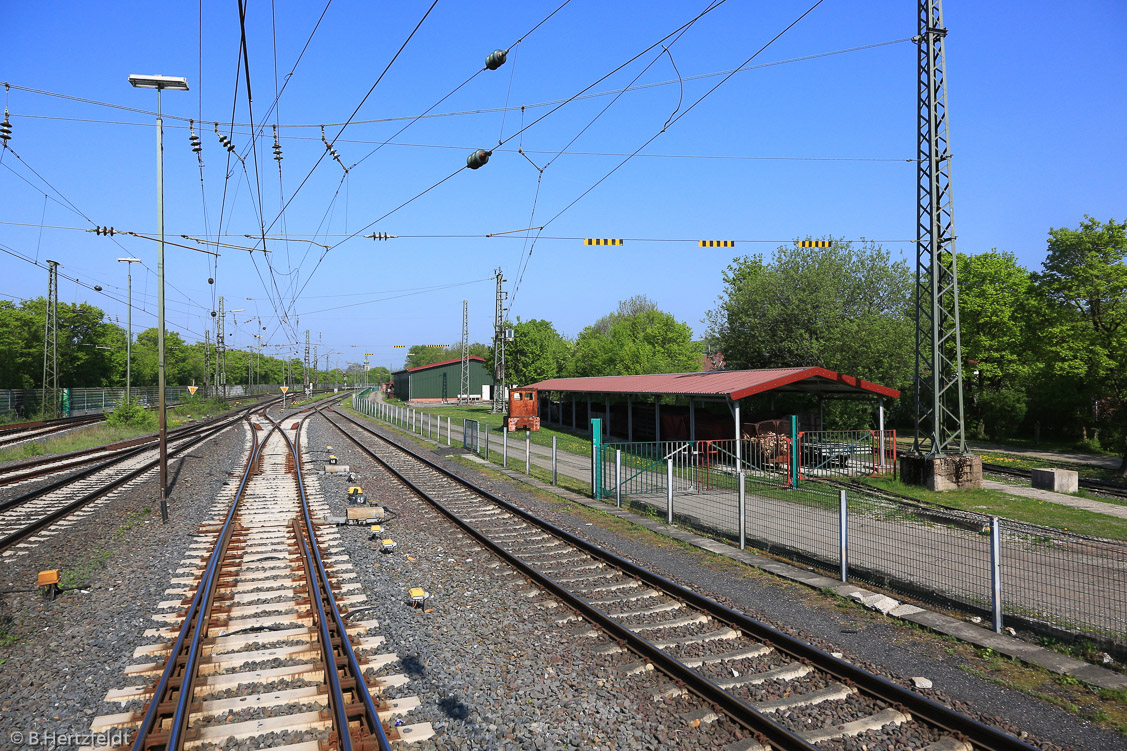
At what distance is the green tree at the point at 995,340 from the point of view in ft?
129

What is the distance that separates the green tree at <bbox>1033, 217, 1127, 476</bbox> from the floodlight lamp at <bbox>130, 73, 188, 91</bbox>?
33929 millimetres

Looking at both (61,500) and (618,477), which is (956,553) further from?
(61,500)

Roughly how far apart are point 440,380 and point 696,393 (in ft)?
199

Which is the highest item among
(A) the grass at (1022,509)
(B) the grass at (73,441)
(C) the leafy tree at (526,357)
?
(C) the leafy tree at (526,357)

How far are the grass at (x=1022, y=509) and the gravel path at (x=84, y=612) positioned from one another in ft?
53.0

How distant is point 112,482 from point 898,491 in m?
21.8

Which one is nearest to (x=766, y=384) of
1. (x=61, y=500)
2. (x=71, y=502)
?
(x=71, y=502)

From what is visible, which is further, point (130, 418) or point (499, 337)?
point (499, 337)

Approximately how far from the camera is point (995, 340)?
132 feet

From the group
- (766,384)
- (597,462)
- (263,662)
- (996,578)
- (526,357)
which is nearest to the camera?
(263,662)

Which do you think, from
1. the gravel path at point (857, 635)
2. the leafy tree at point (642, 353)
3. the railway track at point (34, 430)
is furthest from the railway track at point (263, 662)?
the leafy tree at point (642, 353)

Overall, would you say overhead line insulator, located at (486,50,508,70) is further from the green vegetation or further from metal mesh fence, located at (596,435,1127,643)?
the green vegetation

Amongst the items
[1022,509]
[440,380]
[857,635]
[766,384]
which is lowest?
[1022,509]

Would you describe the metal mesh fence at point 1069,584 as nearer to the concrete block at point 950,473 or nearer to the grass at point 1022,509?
the grass at point 1022,509
